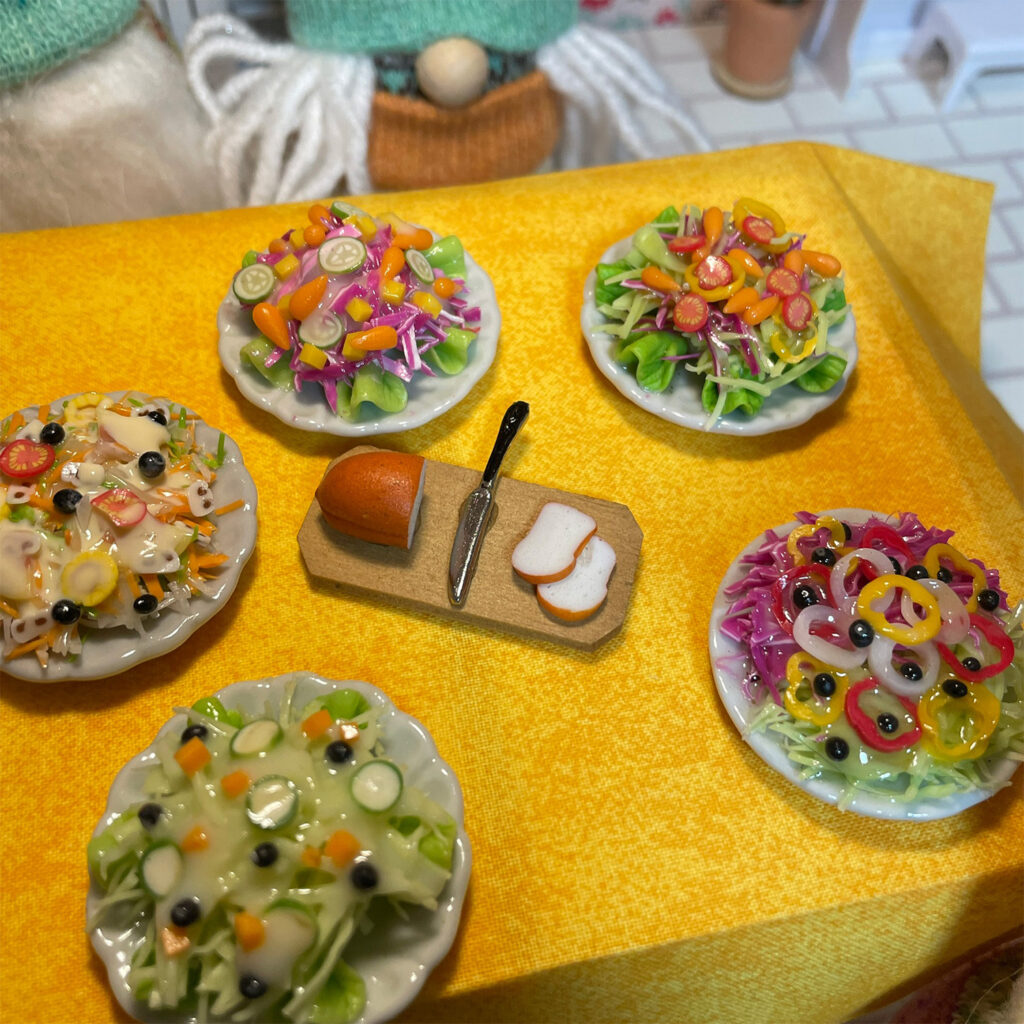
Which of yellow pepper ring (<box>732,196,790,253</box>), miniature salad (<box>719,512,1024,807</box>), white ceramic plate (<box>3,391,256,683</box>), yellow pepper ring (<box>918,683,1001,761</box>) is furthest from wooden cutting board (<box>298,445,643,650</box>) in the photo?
yellow pepper ring (<box>732,196,790,253</box>)

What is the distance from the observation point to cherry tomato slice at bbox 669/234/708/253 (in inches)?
57.8

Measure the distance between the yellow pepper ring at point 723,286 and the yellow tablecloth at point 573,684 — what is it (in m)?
0.24

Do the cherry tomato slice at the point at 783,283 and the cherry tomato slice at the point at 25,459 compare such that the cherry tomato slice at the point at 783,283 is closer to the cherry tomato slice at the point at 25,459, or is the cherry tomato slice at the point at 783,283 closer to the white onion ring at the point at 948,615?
the white onion ring at the point at 948,615

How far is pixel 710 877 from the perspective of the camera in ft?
3.82

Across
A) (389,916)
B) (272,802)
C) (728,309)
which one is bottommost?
(389,916)

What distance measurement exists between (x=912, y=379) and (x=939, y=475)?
0.21m

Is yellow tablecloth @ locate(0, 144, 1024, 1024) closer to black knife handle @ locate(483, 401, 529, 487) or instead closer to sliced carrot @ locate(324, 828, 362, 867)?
black knife handle @ locate(483, 401, 529, 487)

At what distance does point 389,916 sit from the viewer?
104 centimetres

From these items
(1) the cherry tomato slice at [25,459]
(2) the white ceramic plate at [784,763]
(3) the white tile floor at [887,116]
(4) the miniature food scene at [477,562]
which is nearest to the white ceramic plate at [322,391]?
(4) the miniature food scene at [477,562]

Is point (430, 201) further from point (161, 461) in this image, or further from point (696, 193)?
point (161, 461)

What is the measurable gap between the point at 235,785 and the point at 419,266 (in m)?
0.87

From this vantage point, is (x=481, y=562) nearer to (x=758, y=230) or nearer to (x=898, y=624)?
(x=898, y=624)

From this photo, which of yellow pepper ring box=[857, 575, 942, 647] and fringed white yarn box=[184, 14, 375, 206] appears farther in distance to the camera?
fringed white yarn box=[184, 14, 375, 206]

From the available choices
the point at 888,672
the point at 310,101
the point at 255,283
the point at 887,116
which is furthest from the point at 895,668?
the point at 887,116
